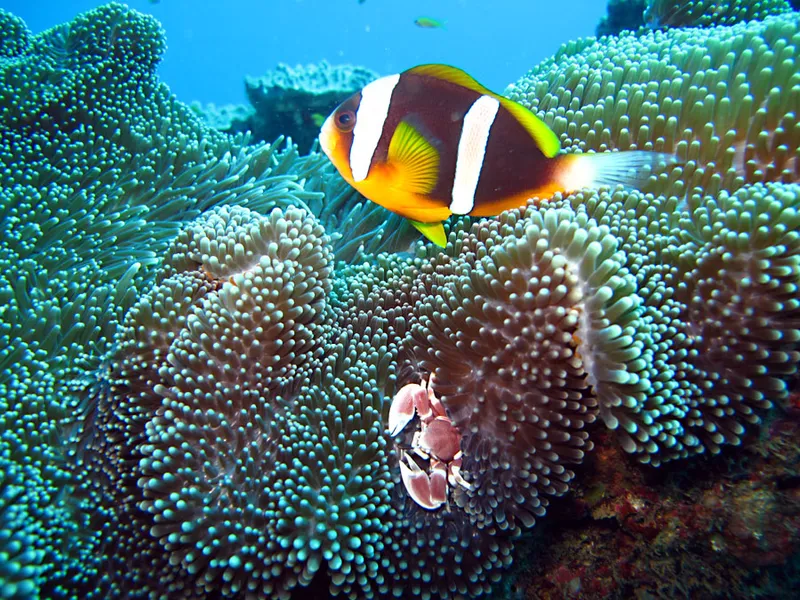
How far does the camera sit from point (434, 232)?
1971 millimetres

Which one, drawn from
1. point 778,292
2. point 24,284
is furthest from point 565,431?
point 24,284

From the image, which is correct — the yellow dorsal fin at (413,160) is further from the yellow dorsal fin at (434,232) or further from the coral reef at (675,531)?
the coral reef at (675,531)

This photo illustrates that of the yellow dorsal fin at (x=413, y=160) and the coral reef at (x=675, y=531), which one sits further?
the yellow dorsal fin at (x=413, y=160)

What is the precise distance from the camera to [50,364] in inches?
74.5

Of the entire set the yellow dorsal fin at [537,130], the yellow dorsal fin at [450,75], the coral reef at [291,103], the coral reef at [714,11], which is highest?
the coral reef at [291,103]

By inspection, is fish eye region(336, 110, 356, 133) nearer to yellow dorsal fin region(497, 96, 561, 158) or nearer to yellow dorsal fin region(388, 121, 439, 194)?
yellow dorsal fin region(388, 121, 439, 194)

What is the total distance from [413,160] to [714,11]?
94.0 inches

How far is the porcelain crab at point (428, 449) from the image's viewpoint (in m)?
1.70

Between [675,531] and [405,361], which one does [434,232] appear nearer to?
[405,361]

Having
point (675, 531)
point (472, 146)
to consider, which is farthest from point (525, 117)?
point (675, 531)

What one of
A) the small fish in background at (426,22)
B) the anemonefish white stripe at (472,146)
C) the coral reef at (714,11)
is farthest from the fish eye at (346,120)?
the small fish in background at (426,22)

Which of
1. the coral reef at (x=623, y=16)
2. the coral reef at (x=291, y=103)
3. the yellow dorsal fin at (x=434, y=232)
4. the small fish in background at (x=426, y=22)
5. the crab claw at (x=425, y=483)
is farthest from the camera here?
the small fish in background at (x=426, y=22)

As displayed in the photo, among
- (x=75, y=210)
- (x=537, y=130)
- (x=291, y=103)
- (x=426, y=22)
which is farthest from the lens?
(x=426, y=22)

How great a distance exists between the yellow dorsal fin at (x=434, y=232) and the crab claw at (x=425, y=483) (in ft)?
2.73
